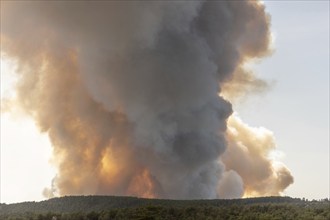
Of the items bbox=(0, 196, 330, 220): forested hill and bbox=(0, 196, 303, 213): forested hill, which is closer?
bbox=(0, 196, 330, 220): forested hill

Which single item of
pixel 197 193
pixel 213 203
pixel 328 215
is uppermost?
pixel 197 193

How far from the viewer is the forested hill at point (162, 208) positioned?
75.9 m

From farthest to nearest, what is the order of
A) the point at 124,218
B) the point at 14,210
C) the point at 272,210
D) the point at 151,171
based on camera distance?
the point at 151,171 → the point at 14,210 → the point at 124,218 → the point at 272,210

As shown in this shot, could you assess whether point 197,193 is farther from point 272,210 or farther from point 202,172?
point 272,210

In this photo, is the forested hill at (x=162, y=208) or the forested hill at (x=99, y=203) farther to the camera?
the forested hill at (x=99, y=203)

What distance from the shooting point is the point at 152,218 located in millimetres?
80938

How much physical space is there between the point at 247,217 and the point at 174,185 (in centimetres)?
6087

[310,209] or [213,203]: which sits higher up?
[213,203]

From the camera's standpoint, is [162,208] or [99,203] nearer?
[162,208]

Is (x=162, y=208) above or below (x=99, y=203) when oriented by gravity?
below

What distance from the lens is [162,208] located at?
88375 millimetres

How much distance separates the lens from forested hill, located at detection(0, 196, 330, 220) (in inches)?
2988

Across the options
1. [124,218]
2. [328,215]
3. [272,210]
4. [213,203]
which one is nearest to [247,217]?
[272,210]

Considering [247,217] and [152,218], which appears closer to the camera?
[247,217]
